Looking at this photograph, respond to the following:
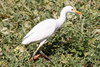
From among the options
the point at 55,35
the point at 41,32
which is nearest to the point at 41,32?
the point at 41,32

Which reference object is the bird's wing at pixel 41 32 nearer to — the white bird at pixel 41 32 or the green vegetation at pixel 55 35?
the white bird at pixel 41 32

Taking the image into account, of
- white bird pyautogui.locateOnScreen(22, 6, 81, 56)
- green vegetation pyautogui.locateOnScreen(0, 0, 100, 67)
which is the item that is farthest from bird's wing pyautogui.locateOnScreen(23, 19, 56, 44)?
green vegetation pyautogui.locateOnScreen(0, 0, 100, 67)

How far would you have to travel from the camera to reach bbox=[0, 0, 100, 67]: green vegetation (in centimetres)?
A: 663

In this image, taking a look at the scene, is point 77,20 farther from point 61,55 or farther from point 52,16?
point 61,55

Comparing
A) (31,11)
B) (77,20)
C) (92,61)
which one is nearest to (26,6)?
(31,11)

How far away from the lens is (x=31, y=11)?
8.23m

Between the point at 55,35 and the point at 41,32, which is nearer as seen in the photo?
the point at 41,32

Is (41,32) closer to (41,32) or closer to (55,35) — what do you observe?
(41,32)

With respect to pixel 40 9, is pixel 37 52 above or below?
below

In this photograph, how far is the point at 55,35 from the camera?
24.2 ft

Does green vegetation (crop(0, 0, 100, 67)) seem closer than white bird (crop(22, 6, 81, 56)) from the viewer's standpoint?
No

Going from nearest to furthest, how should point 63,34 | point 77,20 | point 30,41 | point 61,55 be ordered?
point 30,41 → point 61,55 → point 63,34 → point 77,20

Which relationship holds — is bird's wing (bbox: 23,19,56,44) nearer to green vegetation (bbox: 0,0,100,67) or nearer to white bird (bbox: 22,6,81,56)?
white bird (bbox: 22,6,81,56)

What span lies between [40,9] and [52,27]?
1995mm
